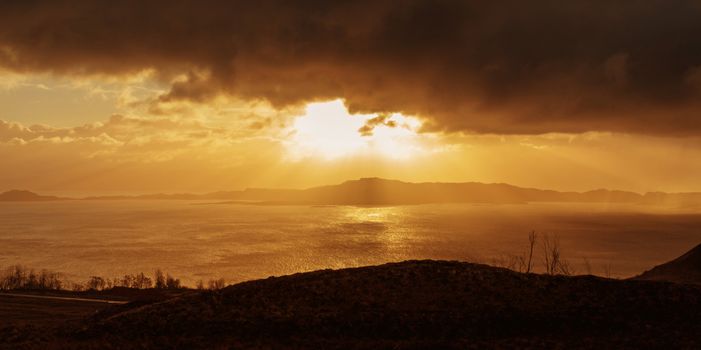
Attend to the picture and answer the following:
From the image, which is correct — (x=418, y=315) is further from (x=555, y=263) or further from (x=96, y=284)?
(x=555, y=263)

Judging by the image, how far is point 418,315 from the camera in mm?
18656

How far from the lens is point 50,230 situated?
622 ft

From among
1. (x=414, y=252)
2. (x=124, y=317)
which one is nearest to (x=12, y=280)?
(x=124, y=317)

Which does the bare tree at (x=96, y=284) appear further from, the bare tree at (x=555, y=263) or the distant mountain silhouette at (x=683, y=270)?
the distant mountain silhouette at (x=683, y=270)

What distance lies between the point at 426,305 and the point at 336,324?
12.4ft

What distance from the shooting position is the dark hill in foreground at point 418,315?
17.1 m

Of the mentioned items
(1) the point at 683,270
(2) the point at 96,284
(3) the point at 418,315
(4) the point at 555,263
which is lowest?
(4) the point at 555,263

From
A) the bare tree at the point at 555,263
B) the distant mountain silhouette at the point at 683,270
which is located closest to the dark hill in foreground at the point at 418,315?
the bare tree at the point at 555,263

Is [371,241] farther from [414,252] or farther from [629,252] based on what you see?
[629,252]

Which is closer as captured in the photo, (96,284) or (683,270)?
(96,284)

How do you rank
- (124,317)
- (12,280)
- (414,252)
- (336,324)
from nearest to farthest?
1. (336,324)
2. (124,317)
3. (12,280)
4. (414,252)

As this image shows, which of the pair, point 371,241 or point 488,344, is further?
point 371,241

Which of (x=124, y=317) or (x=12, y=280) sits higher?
(x=124, y=317)

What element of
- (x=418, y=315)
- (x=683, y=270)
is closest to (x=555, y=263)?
(x=683, y=270)
